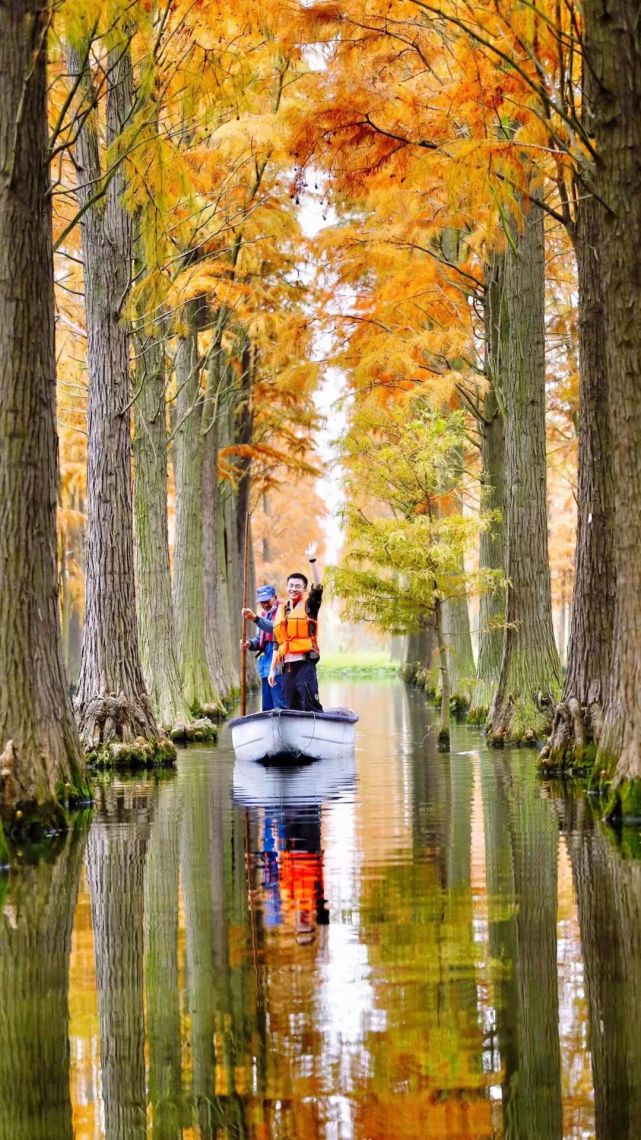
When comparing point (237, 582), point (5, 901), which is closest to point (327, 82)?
point (5, 901)

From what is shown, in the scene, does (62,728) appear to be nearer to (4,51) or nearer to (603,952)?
(4,51)

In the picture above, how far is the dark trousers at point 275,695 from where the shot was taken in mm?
17672

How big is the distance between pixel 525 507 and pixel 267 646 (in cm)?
367

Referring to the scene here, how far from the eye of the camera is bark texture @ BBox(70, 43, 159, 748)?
1563cm

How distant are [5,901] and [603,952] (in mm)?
3257

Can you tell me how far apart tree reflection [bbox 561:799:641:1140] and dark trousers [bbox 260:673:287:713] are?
9.00 metres

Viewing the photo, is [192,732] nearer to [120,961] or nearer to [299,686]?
[299,686]

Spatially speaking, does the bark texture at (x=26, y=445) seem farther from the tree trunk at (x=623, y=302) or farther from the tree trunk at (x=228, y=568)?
the tree trunk at (x=228, y=568)

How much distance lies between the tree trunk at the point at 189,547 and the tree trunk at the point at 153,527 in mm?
4629

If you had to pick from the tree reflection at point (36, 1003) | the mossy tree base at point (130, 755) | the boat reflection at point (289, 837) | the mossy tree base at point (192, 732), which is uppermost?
the mossy tree base at point (192, 732)

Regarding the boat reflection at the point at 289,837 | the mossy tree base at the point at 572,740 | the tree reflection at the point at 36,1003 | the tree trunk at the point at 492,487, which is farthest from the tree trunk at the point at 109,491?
the tree reflection at the point at 36,1003

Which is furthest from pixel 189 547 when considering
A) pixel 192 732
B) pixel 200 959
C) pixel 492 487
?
pixel 200 959

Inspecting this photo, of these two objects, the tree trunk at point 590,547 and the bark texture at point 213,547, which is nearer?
the tree trunk at point 590,547

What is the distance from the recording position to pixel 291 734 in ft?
53.7
